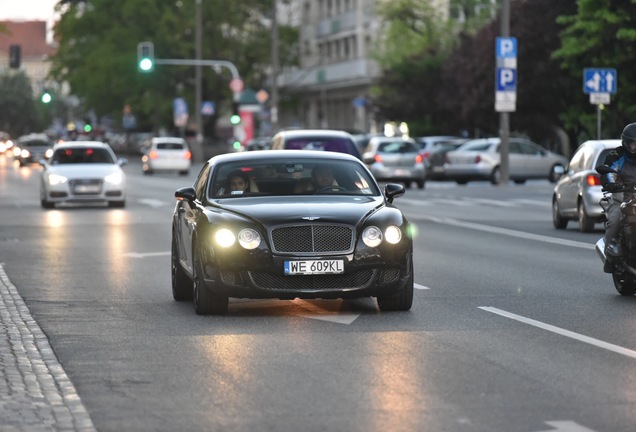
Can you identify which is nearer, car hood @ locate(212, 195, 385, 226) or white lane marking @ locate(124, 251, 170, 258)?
car hood @ locate(212, 195, 385, 226)

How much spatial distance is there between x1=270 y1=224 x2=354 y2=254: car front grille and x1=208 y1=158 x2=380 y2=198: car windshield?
3.93 feet

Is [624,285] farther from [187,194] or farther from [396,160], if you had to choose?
[396,160]

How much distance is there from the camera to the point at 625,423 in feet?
28.8

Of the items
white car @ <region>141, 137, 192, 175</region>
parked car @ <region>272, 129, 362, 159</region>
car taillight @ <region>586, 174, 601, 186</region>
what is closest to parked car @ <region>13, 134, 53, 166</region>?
white car @ <region>141, 137, 192, 175</region>

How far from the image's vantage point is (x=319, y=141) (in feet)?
123

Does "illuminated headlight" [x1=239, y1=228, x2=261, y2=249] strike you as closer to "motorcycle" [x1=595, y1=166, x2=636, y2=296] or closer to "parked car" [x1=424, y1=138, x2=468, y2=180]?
"motorcycle" [x1=595, y1=166, x2=636, y2=296]

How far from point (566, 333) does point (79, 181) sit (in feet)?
86.4

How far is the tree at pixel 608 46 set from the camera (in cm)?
5081

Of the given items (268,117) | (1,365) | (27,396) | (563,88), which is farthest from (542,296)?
(268,117)

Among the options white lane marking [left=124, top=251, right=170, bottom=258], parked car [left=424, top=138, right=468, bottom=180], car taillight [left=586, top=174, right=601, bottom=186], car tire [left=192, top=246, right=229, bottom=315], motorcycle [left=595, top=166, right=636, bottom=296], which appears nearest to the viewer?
car tire [left=192, top=246, right=229, bottom=315]

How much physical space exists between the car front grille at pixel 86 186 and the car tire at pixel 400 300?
2397cm

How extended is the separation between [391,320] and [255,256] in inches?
45.7

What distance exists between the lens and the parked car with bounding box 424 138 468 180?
58969 mm

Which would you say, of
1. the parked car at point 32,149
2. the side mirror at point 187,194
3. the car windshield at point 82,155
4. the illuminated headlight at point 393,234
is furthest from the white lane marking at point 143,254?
the parked car at point 32,149
